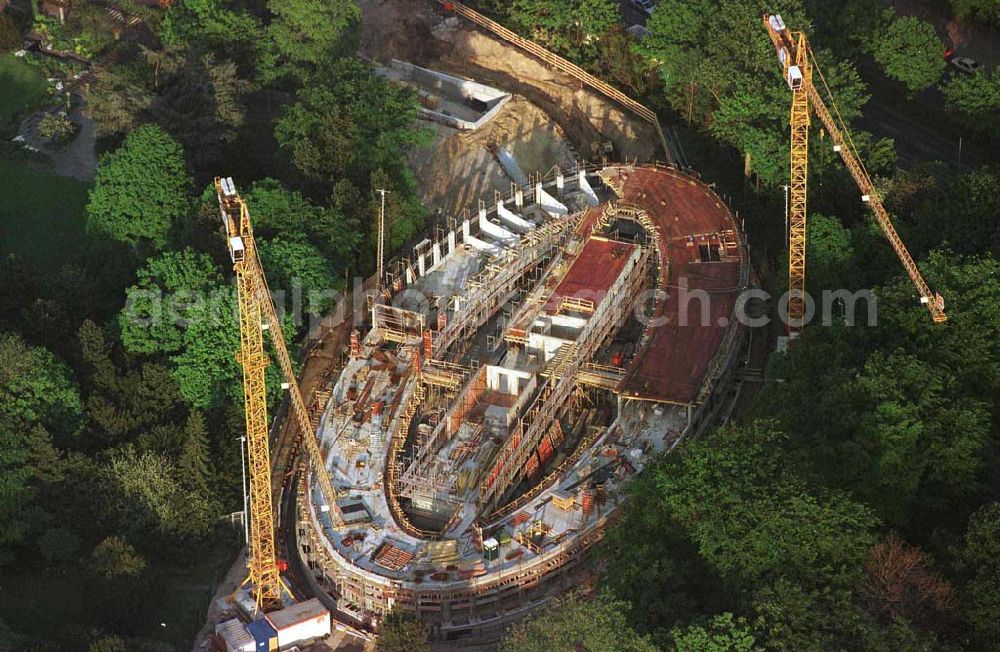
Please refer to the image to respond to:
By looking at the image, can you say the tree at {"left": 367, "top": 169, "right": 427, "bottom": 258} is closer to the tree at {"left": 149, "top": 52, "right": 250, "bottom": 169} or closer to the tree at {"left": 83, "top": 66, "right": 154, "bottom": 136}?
the tree at {"left": 149, "top": 52, "right": 250, "bottom": 169}

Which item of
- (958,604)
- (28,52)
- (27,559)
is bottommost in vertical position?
(27,559)

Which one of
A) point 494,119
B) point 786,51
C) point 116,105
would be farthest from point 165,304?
point 786,51

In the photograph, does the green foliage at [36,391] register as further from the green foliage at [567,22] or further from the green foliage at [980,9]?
the green foliage at [980,9]

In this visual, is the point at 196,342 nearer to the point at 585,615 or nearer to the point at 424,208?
the point at 424,208

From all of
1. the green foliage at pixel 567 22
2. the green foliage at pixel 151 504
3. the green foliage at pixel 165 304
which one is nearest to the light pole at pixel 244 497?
the green foliage at pixel 151 504

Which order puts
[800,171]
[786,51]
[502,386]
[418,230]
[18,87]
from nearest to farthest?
1. [502,386]
2. [786,51]
3. [800,171]
4. [418,230]
5. [18,87]

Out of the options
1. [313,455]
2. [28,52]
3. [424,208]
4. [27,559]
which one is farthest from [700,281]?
[28,52]

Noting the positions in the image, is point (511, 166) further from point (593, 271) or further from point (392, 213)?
point (593, 271)
